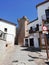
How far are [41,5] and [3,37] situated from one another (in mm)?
9509

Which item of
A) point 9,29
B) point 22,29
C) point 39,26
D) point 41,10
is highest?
point 41,10

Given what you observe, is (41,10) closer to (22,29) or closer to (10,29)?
(22,29)

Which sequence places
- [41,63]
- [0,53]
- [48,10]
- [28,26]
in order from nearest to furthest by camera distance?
1. [41,63]
2. [0,53]
3. [48,10]
4. [28,26]

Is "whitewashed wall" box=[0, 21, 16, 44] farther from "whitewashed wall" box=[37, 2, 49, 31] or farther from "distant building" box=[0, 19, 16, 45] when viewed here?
"whitewashed wall" box=[37, 2, 49, 31]

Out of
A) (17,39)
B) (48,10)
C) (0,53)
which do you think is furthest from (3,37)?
(17,39)

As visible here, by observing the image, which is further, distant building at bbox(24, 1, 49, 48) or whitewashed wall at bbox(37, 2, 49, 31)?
whitewashed wall at bbox(37, 2, 49, 31)

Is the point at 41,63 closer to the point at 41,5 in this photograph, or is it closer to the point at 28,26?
the point at 41,5

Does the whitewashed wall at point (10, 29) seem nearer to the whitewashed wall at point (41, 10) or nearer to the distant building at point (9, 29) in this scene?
the distant building at point (9, 29)

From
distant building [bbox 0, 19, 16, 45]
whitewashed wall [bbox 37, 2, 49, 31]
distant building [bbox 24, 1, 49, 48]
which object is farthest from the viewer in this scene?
distant building [bbox 0, 19, 16, 45]

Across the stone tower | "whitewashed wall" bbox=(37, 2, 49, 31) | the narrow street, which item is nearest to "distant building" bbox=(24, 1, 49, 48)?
"whitewashed wall" bbox=(37, 2, 49, 31)

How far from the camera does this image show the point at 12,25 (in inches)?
1323

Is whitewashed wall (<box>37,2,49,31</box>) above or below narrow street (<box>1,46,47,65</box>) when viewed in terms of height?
above

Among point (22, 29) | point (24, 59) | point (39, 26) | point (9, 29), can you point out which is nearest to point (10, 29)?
point (9, 29)

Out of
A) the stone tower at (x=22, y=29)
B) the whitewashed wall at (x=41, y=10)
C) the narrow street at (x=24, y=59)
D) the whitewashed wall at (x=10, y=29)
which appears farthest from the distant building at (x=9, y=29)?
the narrow street at (x=24, y=59)
